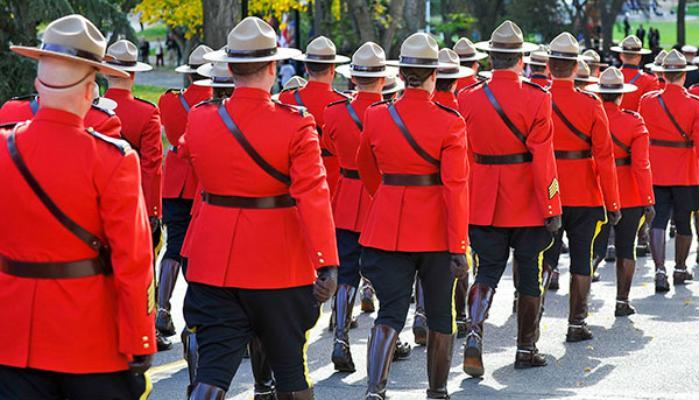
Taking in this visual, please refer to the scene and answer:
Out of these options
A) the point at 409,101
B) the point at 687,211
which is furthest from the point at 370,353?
the point at 687,211

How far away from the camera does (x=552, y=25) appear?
1873 inches

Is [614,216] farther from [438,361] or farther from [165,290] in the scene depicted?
[165,290]

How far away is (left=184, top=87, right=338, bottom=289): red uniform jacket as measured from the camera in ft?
22.0

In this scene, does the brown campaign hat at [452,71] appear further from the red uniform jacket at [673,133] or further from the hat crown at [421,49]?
the red uniform jacket at [673,133]

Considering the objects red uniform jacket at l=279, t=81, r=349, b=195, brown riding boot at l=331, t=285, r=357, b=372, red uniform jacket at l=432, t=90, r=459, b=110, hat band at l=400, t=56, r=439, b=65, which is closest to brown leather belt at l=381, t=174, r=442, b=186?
hat band at l=400, t=56, r=439, b=65

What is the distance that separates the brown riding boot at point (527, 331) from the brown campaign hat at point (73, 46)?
4785mm

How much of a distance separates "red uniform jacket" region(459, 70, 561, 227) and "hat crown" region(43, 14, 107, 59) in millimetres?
4307

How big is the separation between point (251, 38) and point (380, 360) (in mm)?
2222

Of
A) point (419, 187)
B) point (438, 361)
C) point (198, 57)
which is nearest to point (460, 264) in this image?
point (419, 187)

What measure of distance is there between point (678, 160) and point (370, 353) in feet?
20.4

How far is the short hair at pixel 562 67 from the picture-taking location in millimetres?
10406

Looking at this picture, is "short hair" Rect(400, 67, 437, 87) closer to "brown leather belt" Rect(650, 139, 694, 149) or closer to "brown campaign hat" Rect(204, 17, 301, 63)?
"brown campaign hat" Rect(204, 17, 301, 63)

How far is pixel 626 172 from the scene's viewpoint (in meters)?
12.0

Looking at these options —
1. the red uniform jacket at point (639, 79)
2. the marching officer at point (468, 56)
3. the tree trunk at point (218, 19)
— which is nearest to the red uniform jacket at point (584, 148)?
the marching officer at point (468, 56)
